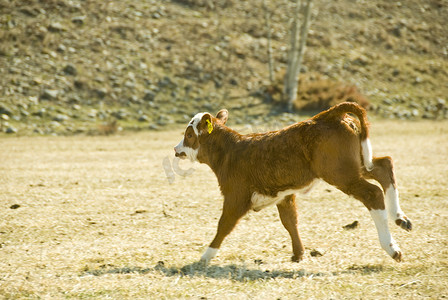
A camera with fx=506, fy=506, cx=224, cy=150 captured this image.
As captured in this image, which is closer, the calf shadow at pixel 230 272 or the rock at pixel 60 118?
the calf shadow at pixel 230 272

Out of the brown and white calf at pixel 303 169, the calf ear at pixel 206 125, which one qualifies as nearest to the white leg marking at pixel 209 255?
the brown and white calf at pixel 303 169

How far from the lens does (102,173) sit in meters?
13.2

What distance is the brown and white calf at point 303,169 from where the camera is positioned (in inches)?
230

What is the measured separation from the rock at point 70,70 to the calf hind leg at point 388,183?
22259 millimetres

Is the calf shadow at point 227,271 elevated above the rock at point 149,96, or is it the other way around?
the calf shadow at point 227,271

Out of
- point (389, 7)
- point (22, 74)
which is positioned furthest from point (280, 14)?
point (22, 74)

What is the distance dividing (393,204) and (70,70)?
74.9 feet

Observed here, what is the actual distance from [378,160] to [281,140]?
1221 mm

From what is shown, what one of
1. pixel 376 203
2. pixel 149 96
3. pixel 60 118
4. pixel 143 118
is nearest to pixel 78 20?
pixel 149 96

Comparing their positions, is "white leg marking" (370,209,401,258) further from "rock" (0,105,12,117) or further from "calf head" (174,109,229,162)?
"rock" (0,105,12,117)

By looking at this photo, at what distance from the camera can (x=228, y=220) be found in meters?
6.41

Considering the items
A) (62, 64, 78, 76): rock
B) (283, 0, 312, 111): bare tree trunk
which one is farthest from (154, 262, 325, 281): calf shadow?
(62, 64, 78, 76): rock

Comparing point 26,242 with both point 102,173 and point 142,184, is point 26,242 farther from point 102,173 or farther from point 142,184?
point 102,173

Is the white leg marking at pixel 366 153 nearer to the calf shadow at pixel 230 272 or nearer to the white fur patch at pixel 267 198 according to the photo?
the white fur patch at pixel 267 198
